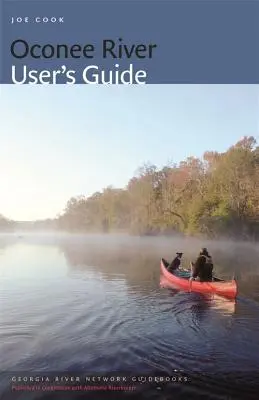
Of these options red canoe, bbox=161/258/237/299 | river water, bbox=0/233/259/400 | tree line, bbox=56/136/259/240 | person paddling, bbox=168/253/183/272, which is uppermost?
tree line, bbox=56/136/259/240

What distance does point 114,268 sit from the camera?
13531 millimetres

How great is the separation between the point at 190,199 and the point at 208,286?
2.03 metres

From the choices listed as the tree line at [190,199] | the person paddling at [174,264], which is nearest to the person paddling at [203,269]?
the tree line at [190,199]

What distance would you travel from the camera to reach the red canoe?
8.84 m

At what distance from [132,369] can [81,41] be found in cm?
383

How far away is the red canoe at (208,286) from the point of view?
29.0 ft

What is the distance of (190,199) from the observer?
9297mm

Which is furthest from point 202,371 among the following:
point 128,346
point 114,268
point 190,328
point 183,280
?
point 114,268

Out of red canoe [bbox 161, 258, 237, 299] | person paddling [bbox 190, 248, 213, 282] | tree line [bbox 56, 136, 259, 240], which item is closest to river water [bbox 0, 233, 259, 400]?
red canoe [bbox 161, 258, 237, 299]

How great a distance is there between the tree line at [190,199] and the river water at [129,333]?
1.18m

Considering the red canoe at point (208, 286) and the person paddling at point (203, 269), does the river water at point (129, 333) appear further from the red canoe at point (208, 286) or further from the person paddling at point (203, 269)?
the person paddling at point (203, 269)

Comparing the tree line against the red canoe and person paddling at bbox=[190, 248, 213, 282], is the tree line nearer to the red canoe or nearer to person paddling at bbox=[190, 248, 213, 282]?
person paddling at bbox=[190, 248, 213, 282]

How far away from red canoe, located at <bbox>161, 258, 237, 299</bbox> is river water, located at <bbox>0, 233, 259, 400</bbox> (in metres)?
0.18

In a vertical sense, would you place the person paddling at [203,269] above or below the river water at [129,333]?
above
